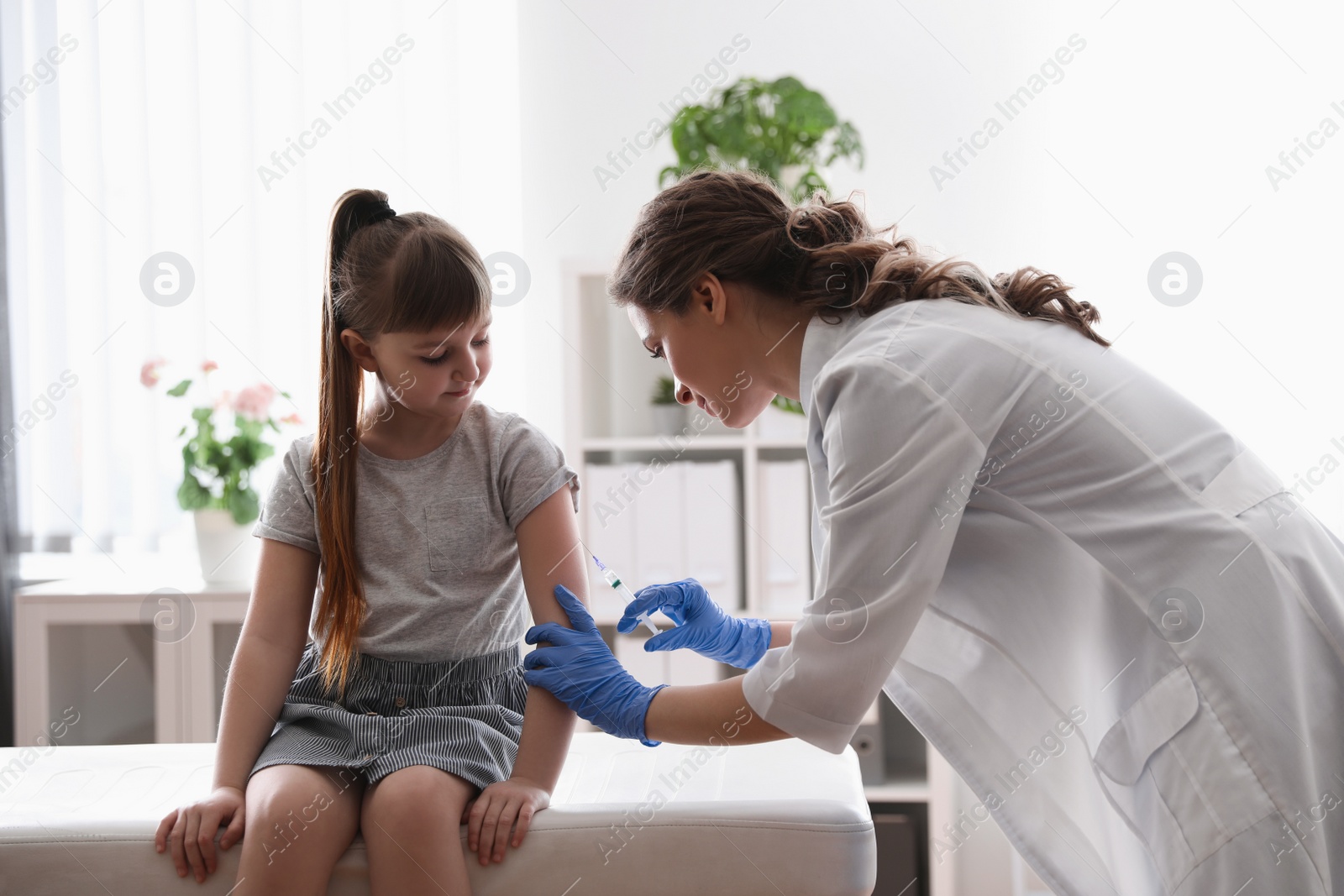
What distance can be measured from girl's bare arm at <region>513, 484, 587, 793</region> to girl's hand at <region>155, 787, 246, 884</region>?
28cm

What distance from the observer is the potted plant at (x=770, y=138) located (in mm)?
1965

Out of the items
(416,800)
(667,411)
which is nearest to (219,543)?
(667,411)

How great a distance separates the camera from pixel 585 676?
1054 millimetres

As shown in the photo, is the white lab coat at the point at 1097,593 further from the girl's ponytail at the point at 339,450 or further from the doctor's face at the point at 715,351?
the girl's ponytail at the point at 339,450

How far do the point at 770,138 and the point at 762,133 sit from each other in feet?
0.06

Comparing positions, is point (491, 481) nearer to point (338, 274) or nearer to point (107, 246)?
point (338, 274)

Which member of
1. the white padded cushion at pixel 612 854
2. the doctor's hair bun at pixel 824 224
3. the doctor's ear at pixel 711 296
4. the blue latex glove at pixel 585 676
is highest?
the doctor's hair bun at pixel 824 224

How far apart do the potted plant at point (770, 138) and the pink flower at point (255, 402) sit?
0.93 meters

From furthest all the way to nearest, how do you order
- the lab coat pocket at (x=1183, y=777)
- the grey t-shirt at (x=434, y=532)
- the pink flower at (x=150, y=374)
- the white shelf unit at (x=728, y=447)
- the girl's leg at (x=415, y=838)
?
the pink flower at (x=150, y=374) < the white shelf unit at (x=728, y=447) < the grey t-shirt at (x=434, y=532) < the girl's leg at (x=415, y=838) < the lab coat pocket at (x=1183, y=777)

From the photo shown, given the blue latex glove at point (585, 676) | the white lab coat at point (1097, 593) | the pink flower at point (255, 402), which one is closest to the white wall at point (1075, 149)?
the pink flower at point (255, 402)

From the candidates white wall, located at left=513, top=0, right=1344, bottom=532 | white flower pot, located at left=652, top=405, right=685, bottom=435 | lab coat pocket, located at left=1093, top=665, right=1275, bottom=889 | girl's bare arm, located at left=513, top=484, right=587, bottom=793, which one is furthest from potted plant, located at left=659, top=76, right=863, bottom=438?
lab coat pocket, located at left=1093, top=665, right=1275, bottom=889

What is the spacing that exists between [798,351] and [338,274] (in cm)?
56

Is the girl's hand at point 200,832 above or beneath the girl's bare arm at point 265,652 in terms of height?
beneath

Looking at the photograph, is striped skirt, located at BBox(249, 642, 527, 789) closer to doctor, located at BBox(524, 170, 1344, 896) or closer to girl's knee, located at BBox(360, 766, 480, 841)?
girl's knee, located at BBox(360, 766, 480, 841)
